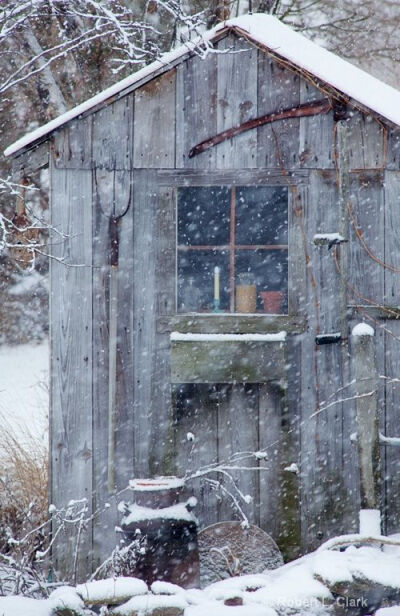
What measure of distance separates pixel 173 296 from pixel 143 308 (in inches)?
10.0

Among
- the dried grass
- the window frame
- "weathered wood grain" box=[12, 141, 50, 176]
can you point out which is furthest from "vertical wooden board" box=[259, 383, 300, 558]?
"weathered wood grain" box=[12, 141, 50, 176]

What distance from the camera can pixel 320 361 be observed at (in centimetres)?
575

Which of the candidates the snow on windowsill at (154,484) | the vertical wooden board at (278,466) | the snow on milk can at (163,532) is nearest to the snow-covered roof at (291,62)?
the vertical wooden board at (278,466)

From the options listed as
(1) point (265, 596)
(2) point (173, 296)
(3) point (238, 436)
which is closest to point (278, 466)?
(3) point (238, 436)

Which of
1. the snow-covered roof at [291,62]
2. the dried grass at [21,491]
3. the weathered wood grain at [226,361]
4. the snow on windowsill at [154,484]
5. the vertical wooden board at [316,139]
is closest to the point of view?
the snow on windowsill at [154,484]

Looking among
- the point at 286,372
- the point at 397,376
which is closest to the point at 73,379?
the point at 286,372

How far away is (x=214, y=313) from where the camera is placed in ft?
19.1

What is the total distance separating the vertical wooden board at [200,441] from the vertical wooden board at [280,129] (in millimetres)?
1869

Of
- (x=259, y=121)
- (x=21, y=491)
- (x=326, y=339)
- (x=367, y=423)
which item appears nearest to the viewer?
(x=367, y=423)

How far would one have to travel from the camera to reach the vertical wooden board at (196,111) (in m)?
5.73

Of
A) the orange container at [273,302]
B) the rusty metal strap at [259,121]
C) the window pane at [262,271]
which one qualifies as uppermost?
the rusty metal strap at [259,121]

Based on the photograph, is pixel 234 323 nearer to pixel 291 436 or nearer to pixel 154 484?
pixel 291 436

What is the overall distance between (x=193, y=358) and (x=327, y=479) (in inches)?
55.8

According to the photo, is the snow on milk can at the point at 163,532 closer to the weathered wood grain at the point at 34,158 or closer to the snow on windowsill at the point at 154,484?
the snow on windowsill at the point at 154,484
